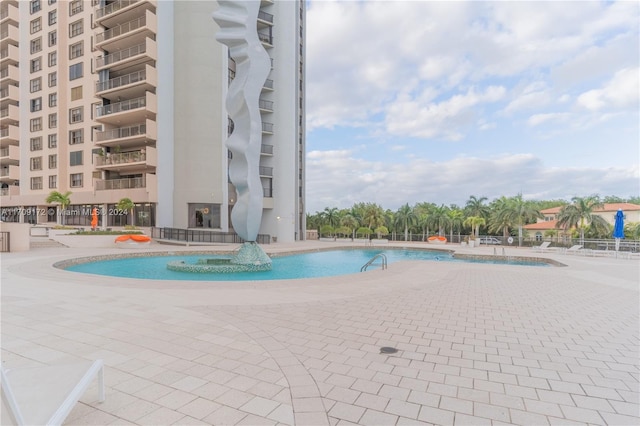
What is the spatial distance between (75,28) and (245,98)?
108ft

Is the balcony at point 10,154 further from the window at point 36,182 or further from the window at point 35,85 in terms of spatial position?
the window at point 35,85

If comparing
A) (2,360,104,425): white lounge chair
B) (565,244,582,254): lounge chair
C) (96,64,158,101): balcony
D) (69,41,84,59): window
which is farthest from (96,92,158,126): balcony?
(565,244,582,254): lounge chair

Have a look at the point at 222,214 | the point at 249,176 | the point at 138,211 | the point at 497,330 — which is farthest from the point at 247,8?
the point at 138,211

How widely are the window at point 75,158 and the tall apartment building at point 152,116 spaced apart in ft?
0.59

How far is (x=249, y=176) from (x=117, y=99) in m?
25.2

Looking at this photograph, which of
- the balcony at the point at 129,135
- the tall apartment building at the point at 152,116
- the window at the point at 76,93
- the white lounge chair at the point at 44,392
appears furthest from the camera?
the window at the point at 76,93

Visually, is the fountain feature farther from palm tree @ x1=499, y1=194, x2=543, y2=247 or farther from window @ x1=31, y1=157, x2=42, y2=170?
palm tree @ x1=499, y1=194, x2=543, y2=247

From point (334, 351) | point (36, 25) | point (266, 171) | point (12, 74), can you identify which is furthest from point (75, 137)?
point (334, 351)

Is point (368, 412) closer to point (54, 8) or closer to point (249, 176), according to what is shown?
point (249, 176)

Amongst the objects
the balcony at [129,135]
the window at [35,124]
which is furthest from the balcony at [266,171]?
the window at [35,124]

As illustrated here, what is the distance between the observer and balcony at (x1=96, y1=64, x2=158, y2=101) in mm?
30188

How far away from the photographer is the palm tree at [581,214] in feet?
122

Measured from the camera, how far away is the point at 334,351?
15.4 feet

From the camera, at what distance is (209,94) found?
32.4 metres
